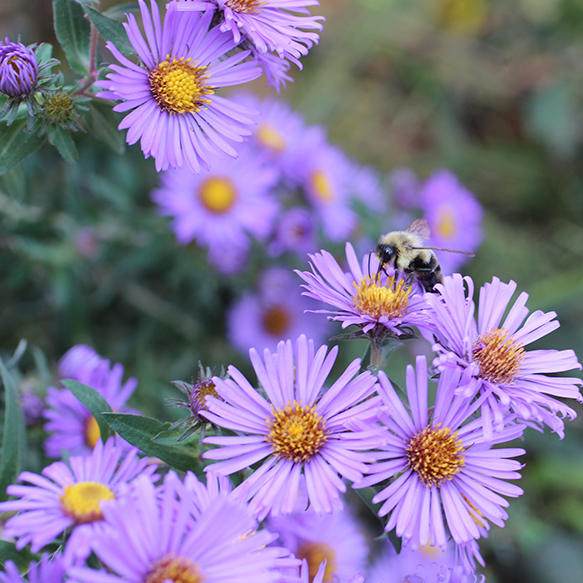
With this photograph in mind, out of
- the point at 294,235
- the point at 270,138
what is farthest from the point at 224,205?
the point at 270,138

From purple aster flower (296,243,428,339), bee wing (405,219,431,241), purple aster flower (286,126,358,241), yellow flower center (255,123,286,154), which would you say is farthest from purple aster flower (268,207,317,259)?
purple aster flower (296,243,428,339)

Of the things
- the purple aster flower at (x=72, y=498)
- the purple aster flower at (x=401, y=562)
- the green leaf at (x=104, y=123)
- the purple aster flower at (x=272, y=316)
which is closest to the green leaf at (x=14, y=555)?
the purple aster flower at (x=72, y=498)

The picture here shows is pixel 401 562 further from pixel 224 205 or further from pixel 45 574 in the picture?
pixel 45 574

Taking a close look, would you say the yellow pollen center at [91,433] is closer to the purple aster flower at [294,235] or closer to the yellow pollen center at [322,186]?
the purple aster flower at [294,235]

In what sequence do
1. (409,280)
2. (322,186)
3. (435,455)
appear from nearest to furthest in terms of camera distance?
1. (435,455)
2. (409,280)
3. (322,186)

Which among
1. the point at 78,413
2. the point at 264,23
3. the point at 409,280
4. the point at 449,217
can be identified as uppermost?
the point at 449,217
